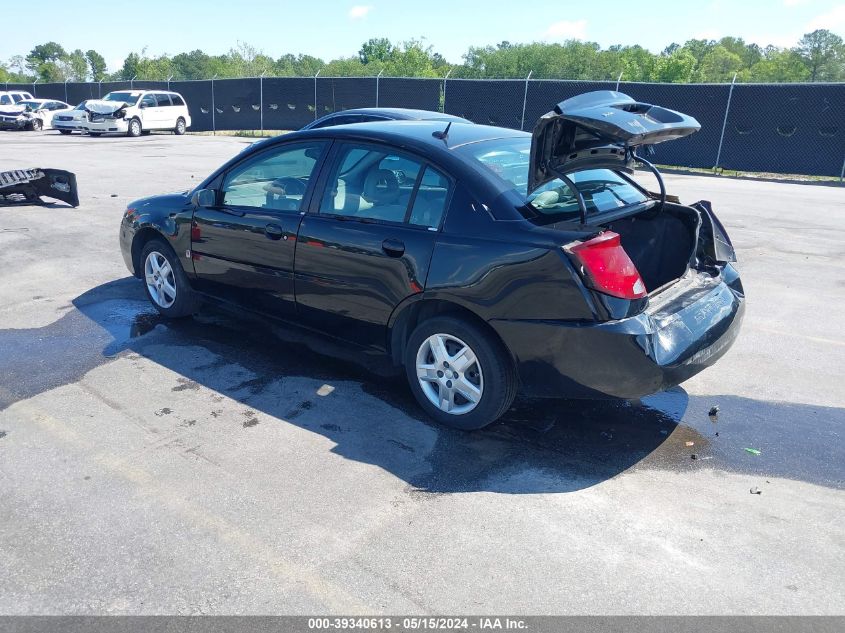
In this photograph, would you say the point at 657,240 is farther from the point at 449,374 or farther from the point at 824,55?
the point at 824,55

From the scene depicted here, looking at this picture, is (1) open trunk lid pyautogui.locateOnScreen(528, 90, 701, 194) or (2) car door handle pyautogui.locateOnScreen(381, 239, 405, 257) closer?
(1) open trunk lid pyautogui.locateOnScreen(528, 90, 701, 194)

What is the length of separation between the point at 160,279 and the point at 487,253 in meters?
3.33

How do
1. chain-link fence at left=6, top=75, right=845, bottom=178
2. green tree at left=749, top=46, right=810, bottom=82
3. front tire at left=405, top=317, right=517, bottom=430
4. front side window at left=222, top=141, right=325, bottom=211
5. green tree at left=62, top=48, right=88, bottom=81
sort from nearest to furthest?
front tire at left=405, top=317, right=517, bottom=430
front side window at left=222, top=141, right=325, bottom=211
chain-link fence at left=6, top=75, right=845, bottom=178
green tree at left=749, top=46, right=810, bottom=82
green tree at left=62, top=48, right=88, bottom=81

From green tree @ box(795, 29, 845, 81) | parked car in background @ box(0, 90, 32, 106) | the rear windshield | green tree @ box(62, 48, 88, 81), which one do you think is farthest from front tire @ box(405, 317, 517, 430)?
green tree @ box(62, 48, 88, 81)

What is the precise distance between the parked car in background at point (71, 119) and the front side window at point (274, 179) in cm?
2596

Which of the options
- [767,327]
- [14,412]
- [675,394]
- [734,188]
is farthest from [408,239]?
[734,188]

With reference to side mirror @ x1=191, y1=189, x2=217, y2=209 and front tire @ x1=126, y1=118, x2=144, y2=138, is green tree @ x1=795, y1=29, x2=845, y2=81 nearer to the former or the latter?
front tire @ x1=126, y1=118, x2=144, y2=138

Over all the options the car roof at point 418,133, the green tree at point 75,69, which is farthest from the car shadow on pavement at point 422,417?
the green tree at point 75,69

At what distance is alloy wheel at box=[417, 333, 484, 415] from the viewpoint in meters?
3.99

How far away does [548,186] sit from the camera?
4102 mm

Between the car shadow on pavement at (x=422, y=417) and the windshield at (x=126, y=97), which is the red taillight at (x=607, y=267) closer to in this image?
the car shadow on pavement at (x=422, y=417)

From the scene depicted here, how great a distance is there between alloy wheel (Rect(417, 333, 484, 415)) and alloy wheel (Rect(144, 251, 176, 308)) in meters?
2.66

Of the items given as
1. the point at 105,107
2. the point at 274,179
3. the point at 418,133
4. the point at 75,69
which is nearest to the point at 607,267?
the point at 418,133

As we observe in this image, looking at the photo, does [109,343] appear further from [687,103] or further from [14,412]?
[687,103]
